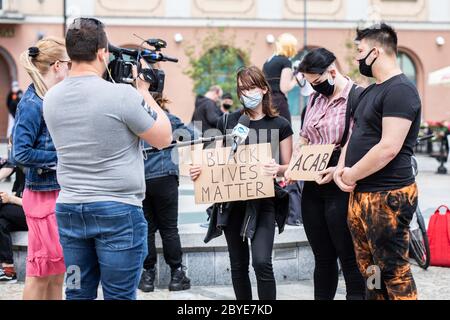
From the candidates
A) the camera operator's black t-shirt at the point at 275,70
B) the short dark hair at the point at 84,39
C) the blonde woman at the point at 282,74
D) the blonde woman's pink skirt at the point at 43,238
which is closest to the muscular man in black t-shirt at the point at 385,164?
the short dark hair at the point at 84,39

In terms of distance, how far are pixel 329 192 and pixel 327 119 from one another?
0.48 metres

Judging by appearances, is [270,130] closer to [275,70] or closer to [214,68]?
[275,70]

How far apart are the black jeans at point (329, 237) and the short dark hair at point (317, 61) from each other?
2.41 ft

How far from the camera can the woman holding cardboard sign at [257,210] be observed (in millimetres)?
4938

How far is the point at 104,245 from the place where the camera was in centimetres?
363

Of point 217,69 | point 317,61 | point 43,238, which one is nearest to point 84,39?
point 43,238

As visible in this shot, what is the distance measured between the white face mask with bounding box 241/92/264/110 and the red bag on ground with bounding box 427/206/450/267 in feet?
9.83

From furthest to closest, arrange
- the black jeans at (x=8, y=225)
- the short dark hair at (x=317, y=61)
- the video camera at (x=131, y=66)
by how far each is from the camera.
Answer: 1. the black jeans at (x=8, y=225)
2. the short dark hair at (x=317, y=61)
3. the video camera at (x=131, y=66)

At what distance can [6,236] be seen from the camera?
21.1 ft

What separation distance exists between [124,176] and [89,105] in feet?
1.23

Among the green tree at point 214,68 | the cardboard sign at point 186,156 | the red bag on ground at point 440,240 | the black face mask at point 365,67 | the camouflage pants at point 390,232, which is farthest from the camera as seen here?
the green tree at point 214,68

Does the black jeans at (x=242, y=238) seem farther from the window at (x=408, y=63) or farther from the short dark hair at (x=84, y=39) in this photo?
the window at (x=408, y=63)
